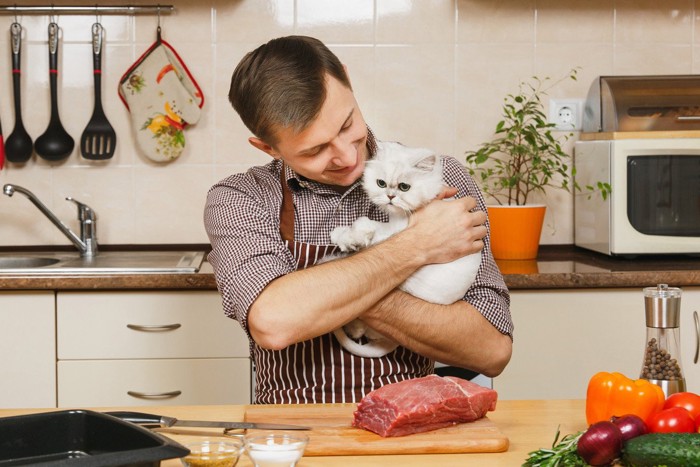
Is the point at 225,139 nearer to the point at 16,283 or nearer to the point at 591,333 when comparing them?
the point at 16,283

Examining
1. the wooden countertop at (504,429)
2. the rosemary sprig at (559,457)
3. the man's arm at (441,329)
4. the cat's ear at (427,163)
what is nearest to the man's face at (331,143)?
the cat's ear at (427,163)

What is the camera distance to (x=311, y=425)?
1.17m

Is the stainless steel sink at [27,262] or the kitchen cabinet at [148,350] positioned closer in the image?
the kitchen cabinet at [148,350]

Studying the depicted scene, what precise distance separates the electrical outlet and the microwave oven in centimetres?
33

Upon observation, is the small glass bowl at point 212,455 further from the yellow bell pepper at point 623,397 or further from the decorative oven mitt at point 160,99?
the decorative oven mitt at point 160,99

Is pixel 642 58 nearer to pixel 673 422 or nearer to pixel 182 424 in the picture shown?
pixel 673 422

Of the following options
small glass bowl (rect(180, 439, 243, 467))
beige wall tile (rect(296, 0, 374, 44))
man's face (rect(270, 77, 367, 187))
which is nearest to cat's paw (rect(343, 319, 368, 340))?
man's face (rect(270, 77, 367, 187))

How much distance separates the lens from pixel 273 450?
97 cm

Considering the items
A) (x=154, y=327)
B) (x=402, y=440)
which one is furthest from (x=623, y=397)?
(x=154, y=327)

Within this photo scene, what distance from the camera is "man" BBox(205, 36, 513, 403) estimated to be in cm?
143

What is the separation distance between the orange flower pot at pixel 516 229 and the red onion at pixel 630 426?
4.90ft

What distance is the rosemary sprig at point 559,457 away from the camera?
977mm

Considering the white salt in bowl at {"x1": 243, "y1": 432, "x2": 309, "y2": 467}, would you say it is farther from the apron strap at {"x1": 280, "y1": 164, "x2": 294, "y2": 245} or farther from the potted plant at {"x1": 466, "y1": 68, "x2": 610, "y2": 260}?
the potted plant at {"x1": 466, "y1": 68, "x2": 610, "y2": 260}

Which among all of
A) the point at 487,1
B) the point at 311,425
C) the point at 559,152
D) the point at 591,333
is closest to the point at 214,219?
the point at 311,425
